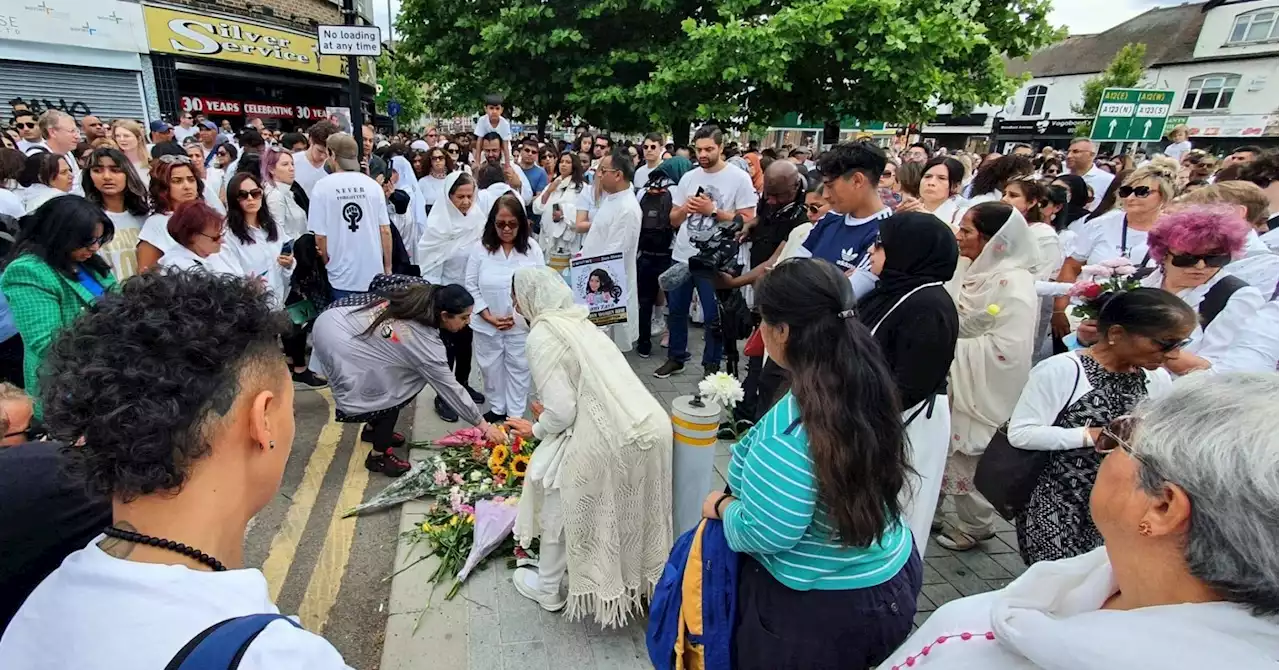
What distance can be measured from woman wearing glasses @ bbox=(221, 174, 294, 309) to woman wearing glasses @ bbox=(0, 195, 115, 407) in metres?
1.40

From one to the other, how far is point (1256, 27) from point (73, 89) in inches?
1906

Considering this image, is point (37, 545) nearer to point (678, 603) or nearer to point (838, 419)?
point (678, 603)

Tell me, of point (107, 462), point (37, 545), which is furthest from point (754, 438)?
point (37, 545)

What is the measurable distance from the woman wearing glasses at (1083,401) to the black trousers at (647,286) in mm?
4175

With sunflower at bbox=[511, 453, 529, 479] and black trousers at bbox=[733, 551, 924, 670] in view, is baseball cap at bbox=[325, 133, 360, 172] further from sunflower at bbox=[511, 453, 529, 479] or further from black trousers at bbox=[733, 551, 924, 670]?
black trousers at bbox=[733, 551, 924, 670]

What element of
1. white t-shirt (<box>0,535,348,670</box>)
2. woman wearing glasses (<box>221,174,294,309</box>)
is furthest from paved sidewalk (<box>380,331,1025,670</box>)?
woman wearing glasses (<box>221,174,294,309</box>)

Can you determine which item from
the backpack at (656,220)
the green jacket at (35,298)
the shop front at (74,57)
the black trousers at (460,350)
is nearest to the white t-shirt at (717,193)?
the backpack at (656,220)

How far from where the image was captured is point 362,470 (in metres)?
4.34

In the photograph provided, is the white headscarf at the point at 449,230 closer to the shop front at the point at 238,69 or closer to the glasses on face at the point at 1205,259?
the glasses on face at the point at 1205,259

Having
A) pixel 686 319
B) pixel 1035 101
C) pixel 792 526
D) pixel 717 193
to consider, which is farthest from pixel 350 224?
pixel 1035 101

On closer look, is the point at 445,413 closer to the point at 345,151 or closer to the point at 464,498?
the point at 464,498

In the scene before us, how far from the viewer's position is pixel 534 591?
3.07 m

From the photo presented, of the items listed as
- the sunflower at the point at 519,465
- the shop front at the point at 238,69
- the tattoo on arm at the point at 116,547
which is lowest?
the sunflower at the point at 519,465

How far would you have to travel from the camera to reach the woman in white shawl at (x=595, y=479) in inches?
107
